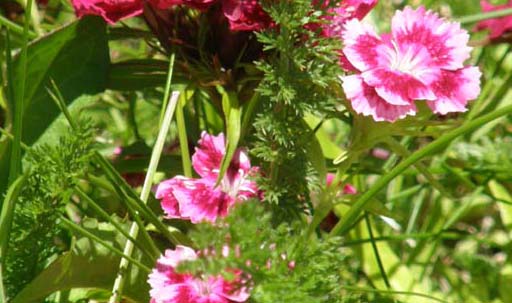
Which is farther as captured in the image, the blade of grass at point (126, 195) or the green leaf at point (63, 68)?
the green leaf at point (63, 68)

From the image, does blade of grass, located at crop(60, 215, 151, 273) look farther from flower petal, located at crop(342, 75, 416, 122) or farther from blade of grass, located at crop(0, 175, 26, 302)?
flower petal, located at crop(342, 75, 416, 122)

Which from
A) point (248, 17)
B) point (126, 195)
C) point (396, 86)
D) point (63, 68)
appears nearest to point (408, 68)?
point (396, 86)

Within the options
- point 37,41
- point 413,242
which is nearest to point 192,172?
point 37,41

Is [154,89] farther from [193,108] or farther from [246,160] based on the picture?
[246,160]

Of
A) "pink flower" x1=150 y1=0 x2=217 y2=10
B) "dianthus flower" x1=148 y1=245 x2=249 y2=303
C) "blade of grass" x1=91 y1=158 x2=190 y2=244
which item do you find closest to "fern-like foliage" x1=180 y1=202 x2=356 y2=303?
"dianthus flower" x1=148 y1=245 x2=249 y2=303

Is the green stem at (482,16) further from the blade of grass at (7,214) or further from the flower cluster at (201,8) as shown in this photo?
the blade of grass at (7,214)

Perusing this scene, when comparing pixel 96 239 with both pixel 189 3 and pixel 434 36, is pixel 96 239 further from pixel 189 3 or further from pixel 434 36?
pixel 434 36

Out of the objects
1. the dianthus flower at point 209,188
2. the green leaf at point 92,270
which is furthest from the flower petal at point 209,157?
the green leaf at point 92,270
